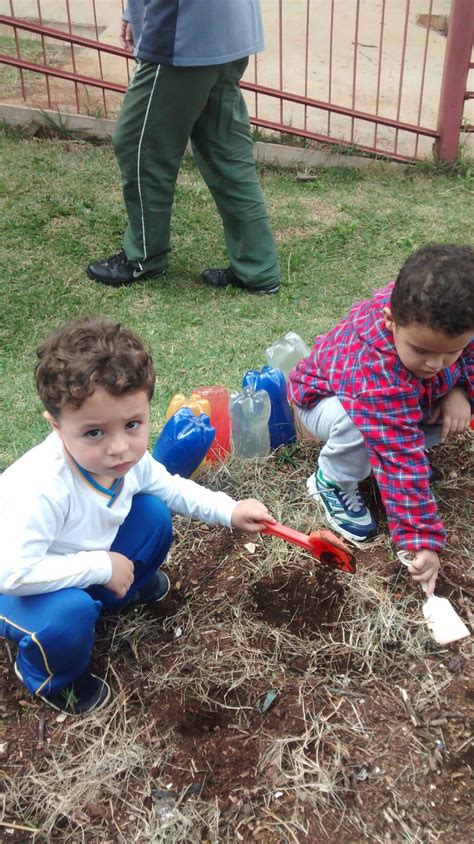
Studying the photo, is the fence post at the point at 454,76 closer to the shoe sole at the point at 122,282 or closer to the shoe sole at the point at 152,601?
the shoe sole at the point at 122,282

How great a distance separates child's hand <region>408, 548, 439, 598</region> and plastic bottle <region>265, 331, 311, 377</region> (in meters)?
1.21

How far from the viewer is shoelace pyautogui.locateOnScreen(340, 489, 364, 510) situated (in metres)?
2.75

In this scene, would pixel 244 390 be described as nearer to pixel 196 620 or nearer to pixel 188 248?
pixel 196 620

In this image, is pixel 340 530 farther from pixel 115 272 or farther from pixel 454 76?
pixel 454 76

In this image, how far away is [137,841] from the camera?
6.06 feet

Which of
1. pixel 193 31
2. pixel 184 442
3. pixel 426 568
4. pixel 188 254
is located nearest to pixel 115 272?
pixel 188 254

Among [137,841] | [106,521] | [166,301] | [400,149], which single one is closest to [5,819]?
[137,841]

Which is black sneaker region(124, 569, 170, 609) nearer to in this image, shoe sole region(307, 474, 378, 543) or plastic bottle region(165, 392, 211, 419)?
shoe sole region(307, 474, 378, 543)

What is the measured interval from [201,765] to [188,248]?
3.32 metres

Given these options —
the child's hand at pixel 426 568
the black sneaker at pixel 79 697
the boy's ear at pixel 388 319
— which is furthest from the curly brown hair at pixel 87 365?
the child's hand at pixel 426 568

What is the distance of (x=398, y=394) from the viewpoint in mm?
2467

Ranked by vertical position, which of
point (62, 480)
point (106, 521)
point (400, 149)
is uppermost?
point (62, 480)

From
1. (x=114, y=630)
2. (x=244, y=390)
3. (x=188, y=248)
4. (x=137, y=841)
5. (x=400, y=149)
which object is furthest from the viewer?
(x=400, y=149)

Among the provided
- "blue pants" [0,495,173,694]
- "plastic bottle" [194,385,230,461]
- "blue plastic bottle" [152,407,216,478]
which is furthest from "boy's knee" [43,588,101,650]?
"plastic bottle" [194,385,230,461]
